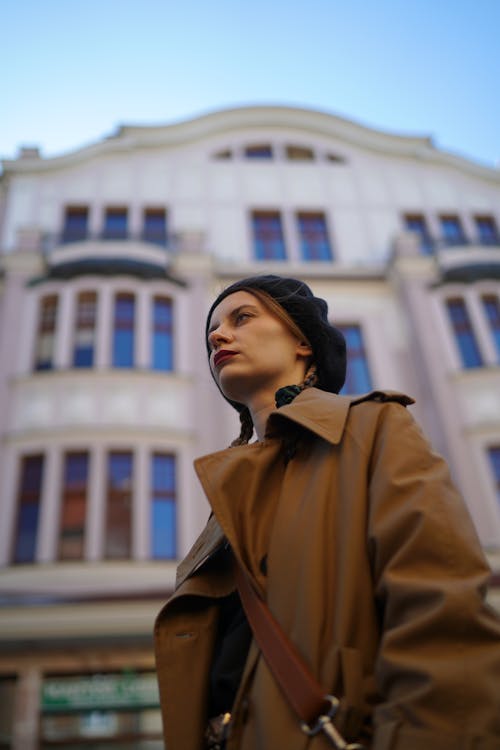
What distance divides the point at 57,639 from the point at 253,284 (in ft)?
22.5

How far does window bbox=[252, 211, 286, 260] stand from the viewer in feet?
45.3

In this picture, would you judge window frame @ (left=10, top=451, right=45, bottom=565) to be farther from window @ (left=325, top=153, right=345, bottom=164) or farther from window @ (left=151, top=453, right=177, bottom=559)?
window @ (left=325, top=153, right=345, bottom=164)

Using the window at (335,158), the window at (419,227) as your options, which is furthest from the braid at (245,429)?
the window at (335,158)

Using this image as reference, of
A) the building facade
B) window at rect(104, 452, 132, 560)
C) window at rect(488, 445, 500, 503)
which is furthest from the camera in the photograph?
window at rect(488, 445, 500, 503)

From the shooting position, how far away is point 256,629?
148 centimetres

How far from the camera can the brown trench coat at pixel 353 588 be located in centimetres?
116

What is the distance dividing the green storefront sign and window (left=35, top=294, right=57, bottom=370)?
17.0 feet

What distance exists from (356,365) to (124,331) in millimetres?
4409

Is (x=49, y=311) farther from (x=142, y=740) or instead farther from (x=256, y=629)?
(x=256, y=629)

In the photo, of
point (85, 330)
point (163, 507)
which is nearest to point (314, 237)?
point (85, 330)

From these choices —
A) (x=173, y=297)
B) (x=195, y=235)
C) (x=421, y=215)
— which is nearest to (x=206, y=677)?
(x=173, y=297)

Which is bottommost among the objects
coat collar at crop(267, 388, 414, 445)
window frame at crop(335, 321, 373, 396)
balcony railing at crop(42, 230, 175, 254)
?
coat collar at crop(267, 388, 414, 445)

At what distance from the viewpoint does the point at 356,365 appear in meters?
11.9

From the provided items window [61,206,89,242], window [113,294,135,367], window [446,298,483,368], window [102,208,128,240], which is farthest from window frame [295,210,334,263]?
window [61,206,89,242]
